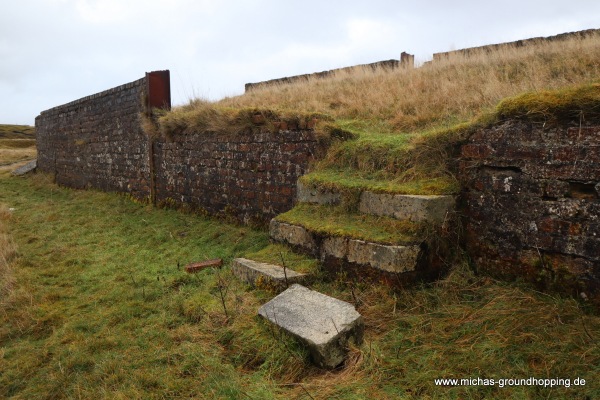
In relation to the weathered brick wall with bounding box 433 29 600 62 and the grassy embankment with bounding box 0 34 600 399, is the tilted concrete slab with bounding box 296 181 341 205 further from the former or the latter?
the weathered brick wall with bounding box 433 29 600 62

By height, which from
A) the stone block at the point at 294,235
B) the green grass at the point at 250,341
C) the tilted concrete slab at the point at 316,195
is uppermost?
the tilted concrete slab at the point at 316,195

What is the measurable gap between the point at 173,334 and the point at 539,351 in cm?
256

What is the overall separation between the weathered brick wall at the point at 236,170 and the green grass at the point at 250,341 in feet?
4.94

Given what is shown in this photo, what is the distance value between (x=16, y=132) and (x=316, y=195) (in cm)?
4355

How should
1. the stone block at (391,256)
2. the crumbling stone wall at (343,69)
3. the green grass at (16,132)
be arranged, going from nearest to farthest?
the stone block at (391,256), the crumbling stone wall at (343,69), the green grass at (16,132)

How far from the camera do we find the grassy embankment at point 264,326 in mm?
2418

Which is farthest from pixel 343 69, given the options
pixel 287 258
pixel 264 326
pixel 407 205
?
pixel 264 326

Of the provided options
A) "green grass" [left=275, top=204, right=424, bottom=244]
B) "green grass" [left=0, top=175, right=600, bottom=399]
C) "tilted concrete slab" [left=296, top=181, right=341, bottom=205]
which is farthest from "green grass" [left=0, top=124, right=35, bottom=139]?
"green grass" [left=275, top=204, right=424, bottom=244]

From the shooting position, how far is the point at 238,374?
2.65m

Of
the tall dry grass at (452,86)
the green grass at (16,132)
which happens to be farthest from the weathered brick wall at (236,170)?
the green grass at (16,132)

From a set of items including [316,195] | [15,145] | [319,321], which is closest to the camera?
[319,321]

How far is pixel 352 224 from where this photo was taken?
3764 millimetres

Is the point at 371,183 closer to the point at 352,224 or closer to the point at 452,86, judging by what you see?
the point at 352,224

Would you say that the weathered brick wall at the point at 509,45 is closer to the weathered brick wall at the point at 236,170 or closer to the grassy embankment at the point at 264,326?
the grassy embankment at the point at 264,326
